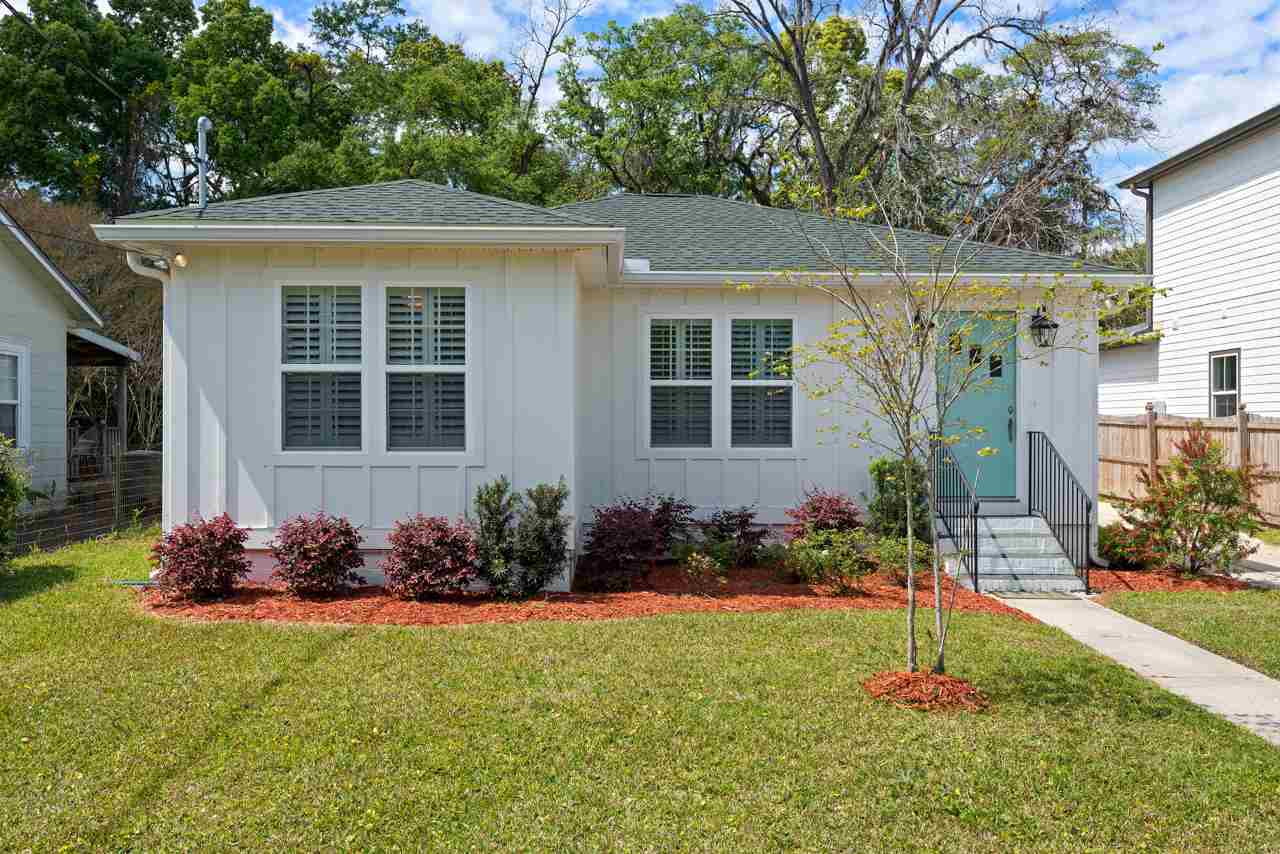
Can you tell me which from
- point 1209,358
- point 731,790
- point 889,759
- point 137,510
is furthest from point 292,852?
point 1209,358

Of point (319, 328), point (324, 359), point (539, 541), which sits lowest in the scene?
point (539, 541)

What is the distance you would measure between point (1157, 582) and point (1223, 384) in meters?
8.59

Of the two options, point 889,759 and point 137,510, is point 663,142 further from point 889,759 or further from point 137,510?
point 889,759

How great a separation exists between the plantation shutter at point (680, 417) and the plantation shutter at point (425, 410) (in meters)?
2.39

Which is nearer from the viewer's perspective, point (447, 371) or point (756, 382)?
point (447, 371)

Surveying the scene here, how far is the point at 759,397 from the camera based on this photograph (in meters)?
9.20

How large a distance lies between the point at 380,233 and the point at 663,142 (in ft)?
57.8

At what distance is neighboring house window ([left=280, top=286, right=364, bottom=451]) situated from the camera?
751 cm

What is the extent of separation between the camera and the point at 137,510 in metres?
11.8

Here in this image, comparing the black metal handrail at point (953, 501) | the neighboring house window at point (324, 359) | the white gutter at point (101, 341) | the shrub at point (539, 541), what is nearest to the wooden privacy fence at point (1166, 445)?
the black metal handrail at point (953, 501)

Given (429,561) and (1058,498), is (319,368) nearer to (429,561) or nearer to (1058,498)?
(429,561)

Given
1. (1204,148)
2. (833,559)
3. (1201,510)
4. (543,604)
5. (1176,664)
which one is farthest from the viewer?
(1204,148)

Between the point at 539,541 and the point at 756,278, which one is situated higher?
the point at 756,278

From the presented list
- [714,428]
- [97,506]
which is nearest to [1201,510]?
[714,428]
